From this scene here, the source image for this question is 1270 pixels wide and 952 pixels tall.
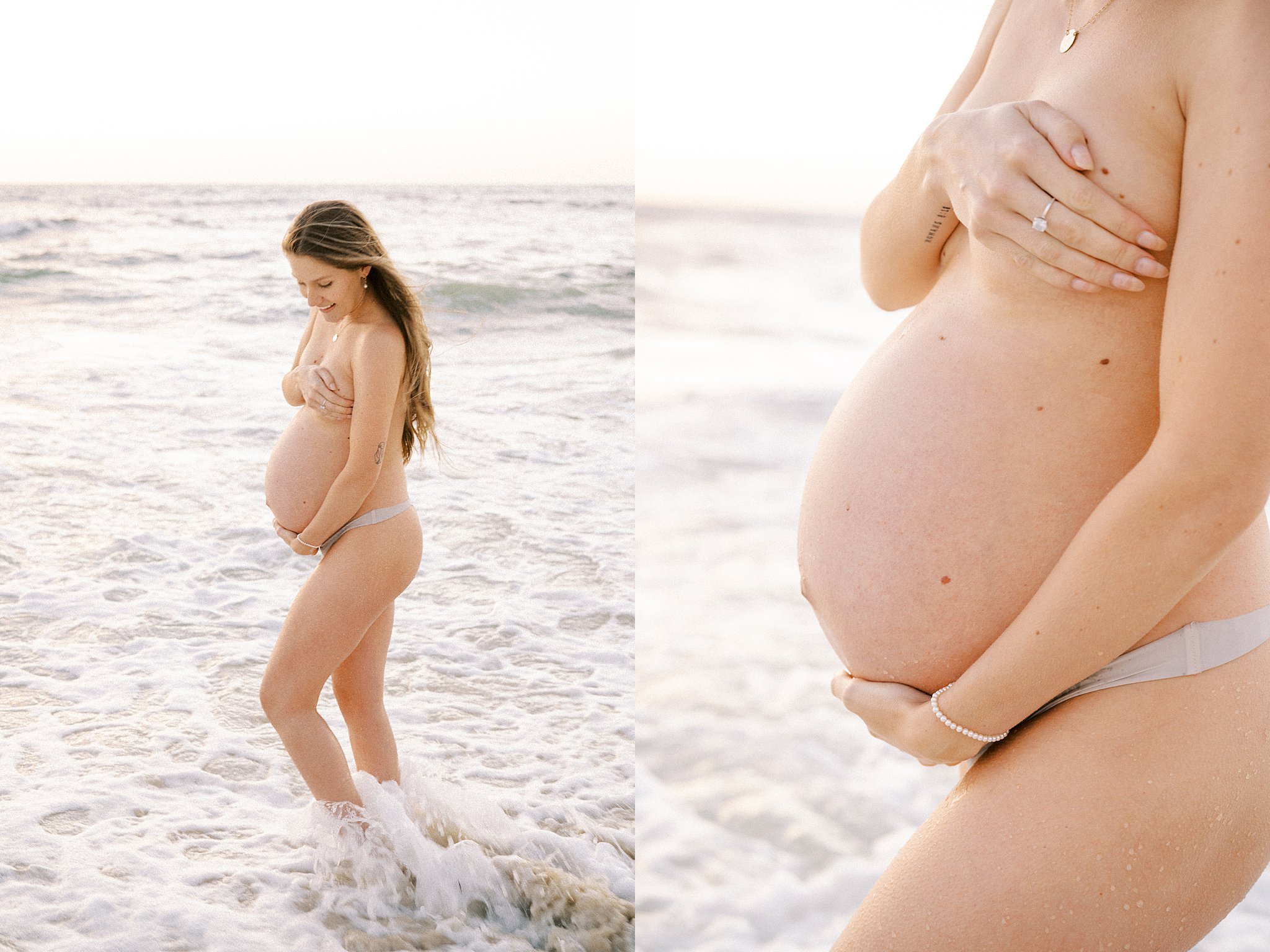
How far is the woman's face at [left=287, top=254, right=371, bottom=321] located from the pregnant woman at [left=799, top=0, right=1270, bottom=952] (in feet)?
6.72

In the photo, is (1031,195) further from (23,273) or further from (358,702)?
(23,273)

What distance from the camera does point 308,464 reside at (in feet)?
9.52

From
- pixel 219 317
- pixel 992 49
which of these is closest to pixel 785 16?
pixel 219 317

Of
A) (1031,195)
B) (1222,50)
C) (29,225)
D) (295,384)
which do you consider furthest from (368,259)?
(29,225)

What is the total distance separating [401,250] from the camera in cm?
1898

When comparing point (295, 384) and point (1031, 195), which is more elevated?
point (1031, 195)

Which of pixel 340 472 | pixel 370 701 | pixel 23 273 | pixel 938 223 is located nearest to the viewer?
pixel 938 223

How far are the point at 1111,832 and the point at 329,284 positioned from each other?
2.45 metres

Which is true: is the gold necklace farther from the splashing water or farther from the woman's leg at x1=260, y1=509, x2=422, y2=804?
the splashing water

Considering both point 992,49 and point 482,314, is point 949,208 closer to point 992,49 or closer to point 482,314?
point 992,49

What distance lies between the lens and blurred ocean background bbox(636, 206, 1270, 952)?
2.91 metres

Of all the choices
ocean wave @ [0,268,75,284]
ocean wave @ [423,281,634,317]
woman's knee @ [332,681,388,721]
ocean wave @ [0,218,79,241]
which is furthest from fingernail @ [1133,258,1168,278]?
ocean wave @ [0,218,79,241]

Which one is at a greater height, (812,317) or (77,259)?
(812,317)

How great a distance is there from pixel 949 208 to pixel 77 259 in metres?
18.8
